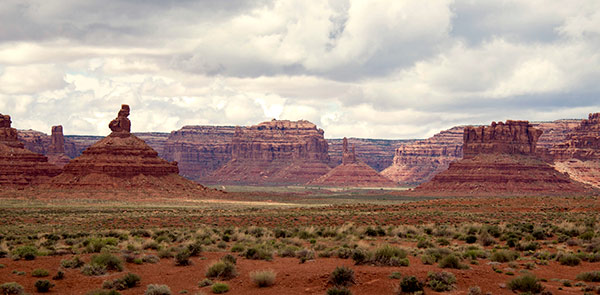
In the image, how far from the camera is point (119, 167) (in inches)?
5108

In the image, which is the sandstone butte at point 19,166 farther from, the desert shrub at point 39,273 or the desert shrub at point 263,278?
the desert shrub at point 263,278

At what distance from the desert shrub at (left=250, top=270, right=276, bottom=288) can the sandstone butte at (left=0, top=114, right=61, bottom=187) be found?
11254 centimetres

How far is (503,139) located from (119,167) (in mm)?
97928

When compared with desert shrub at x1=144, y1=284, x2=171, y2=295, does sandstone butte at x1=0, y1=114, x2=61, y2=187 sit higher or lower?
higher

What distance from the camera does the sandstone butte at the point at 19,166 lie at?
419 ft

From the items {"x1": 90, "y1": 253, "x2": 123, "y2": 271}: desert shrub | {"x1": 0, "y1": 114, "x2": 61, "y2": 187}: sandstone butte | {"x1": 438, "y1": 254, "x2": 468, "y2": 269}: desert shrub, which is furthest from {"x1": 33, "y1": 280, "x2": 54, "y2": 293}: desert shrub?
{"x1": 0, "y1": 114, "x2": 61, "y2": 187}: sandstone butte

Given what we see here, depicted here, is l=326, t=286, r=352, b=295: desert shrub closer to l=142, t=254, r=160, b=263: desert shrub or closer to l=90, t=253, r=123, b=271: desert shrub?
l=90, t=253, r=123, b=271: desert shrub

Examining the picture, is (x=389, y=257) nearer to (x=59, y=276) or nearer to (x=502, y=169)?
(x=59, y=276)

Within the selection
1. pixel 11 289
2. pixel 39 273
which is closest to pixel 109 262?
pixel 39 273

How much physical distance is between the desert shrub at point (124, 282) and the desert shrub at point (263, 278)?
4.13 m

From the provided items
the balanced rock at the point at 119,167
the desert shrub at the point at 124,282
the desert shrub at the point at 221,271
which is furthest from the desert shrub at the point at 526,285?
the balanced rock at the point at 119,167

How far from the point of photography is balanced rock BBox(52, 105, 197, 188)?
5005 inches

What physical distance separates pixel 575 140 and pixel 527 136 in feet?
85.1

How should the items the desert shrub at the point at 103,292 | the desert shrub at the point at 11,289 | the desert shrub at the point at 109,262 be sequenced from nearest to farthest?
the desert shrub at the point at 103,292
the desert shrub at the point at 11,289
the desert shrub at the point at 109,262
